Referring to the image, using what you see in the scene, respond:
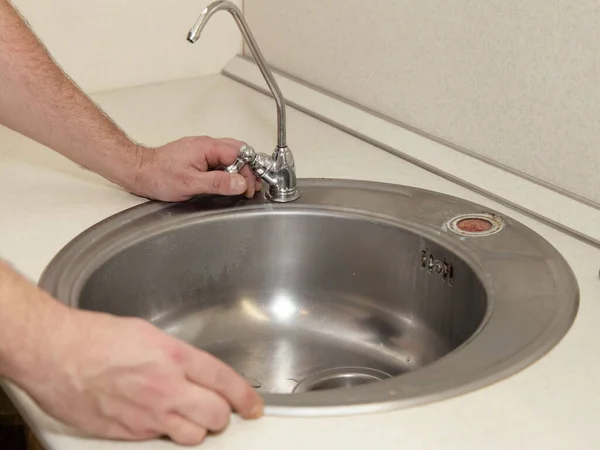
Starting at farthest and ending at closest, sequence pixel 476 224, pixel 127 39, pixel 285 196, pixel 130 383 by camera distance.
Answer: pixel 127 39 → pixel 285 196 → pixel 476 224 → pixel 130 383

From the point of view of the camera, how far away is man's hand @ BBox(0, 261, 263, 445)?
0.66m

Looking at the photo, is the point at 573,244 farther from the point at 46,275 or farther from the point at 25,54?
the point at 25,54

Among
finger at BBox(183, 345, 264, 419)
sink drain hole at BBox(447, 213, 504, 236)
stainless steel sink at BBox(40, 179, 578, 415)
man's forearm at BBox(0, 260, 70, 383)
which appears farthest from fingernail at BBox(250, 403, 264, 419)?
sink drain hole at BBox(447, 213, 504, 236)

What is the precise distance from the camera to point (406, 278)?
3.57 ft

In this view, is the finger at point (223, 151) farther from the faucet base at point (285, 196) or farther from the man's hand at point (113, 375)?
the man's hand at point (113, 375)

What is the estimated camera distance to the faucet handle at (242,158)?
111 cm

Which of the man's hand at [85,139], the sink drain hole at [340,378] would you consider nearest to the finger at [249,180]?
the man's hand at [85,139]

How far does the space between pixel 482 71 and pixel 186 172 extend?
0.40 m

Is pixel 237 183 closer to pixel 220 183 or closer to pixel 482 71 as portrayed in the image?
pixel 220 183

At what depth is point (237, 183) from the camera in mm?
1108

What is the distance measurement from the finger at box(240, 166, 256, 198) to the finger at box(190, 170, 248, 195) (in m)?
0.03

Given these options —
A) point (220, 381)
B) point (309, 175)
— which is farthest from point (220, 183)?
point (220, 381)

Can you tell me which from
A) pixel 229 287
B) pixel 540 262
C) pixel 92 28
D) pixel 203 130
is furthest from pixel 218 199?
pixel 92 28

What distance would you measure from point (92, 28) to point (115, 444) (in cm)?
102
